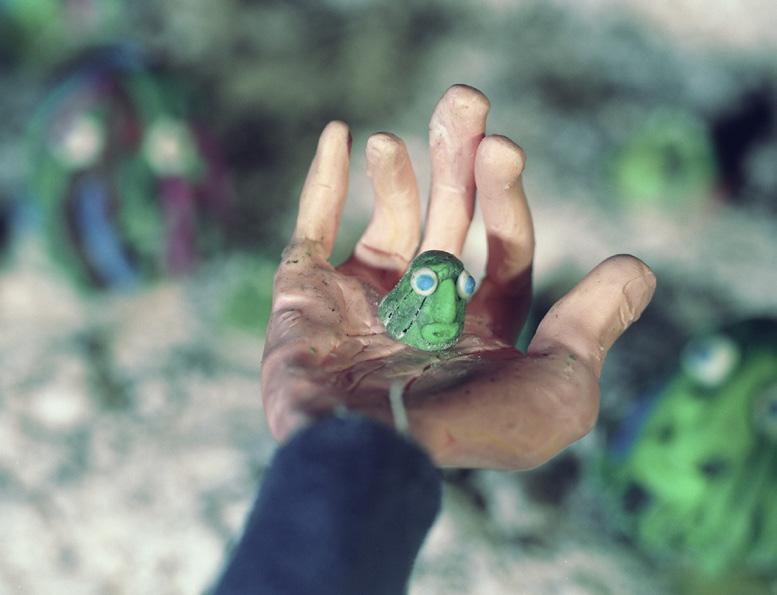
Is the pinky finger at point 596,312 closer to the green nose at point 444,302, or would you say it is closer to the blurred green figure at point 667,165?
the green nose at point 444,302

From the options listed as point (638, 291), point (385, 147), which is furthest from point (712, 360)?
point (385, 147)

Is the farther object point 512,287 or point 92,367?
point 92,367

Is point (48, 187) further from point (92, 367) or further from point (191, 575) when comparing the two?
point (191, 575)

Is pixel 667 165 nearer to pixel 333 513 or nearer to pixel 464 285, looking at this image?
pixel 464 285

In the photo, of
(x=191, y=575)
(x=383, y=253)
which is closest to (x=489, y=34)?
(x=383, y=253)

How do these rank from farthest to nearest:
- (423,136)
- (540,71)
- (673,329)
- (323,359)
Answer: (540,71), (423,136), (673,329), (323,359)

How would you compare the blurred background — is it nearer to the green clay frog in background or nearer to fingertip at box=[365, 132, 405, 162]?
the green clay frog in background
